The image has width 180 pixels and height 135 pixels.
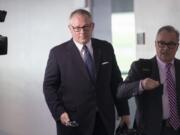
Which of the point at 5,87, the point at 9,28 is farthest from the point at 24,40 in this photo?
the point at 5,87

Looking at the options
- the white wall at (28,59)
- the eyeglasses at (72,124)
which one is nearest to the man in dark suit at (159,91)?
the eyeglasses at (72,124)

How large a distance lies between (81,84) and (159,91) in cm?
44

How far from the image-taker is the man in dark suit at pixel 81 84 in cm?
211

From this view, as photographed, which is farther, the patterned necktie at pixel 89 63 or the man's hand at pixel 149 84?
the patterned necktie at pixel 89 63

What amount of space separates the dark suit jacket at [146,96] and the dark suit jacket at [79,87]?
116 mm

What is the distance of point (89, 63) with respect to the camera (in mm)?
2172

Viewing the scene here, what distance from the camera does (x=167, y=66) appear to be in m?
2.18

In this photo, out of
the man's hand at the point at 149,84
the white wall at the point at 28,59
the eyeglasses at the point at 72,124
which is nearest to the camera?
the man's hand at the point at 149,84

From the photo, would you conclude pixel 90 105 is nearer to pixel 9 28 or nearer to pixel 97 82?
pixel 97 82

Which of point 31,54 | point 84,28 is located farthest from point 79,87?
point 31,54

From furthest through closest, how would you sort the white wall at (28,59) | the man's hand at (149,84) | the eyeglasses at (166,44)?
the white wall at (28,59), the eyeglasses at (166,44), the man's hand at (149,84)

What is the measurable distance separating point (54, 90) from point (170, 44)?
719mm

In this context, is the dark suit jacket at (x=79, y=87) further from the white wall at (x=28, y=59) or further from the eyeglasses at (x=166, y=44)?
the white wall at (x=28, y=59)

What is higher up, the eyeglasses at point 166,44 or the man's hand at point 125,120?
the eyeglasses at point 166,44
